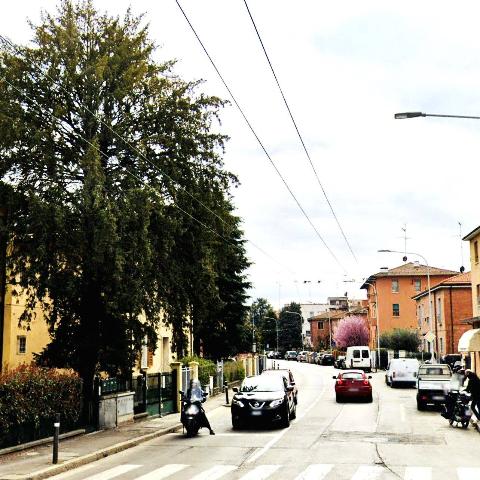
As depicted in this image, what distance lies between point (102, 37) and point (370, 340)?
74190 mm

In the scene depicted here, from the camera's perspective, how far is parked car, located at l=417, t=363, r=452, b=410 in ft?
83.0

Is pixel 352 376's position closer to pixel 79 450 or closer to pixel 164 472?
pixel 79 450

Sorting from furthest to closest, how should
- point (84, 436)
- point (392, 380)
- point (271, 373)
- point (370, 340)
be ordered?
point (370, 340) < point (392, 380) < point (271, 373) < point (84, 436)

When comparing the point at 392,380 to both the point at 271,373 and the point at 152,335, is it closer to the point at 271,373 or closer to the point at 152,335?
the point at 271,373

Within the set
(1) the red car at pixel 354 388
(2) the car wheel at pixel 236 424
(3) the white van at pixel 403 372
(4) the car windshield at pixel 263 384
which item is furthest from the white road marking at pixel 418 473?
(3) the white van at pixel 403 372

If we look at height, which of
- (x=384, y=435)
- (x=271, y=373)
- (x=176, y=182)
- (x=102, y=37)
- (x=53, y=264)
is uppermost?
(x=102, y=37)

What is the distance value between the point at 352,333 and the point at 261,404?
74.4m

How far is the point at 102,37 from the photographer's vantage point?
21.4 m

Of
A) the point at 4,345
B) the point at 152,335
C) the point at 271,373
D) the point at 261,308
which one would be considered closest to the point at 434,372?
the point at 271,373

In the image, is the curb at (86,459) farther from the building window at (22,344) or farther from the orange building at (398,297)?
the orange building at (398,297)

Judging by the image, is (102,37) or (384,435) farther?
(102,37)

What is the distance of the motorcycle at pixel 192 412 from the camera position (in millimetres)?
18625

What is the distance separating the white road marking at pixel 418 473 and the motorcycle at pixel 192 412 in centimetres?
741

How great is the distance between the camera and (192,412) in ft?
61.1
